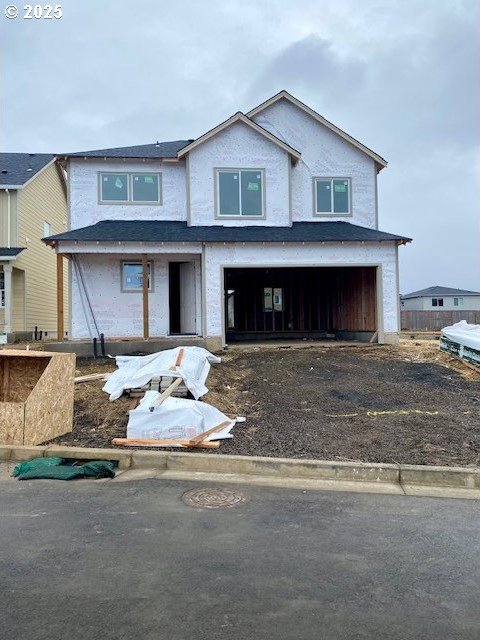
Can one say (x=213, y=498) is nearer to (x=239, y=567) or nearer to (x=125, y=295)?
(x=239, y=567)

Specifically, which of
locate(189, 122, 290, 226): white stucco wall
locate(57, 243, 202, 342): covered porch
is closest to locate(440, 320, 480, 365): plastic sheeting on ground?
locate(189, 122, 290, 226): white stucco wall

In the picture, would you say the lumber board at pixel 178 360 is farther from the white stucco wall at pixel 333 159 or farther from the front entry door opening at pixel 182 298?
the white stucco wall at pixel 333 159

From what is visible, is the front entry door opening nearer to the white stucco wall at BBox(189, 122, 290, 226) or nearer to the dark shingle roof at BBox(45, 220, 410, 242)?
the dark shingle roof at BBox(45, 220, 410, 242)

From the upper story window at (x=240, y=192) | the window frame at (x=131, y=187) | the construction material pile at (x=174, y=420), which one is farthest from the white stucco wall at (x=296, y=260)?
the construction material pile at (x=174, y=420)

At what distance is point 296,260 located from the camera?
629 inches

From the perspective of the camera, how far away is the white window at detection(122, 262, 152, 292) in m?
16.8

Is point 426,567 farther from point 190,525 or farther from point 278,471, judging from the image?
point 278,471

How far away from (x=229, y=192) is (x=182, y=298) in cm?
396

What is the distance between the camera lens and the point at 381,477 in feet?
18.9

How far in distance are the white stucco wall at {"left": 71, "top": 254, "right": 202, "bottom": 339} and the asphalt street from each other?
38.0 ft

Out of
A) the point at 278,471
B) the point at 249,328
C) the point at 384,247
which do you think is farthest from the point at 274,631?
the point at 249,328

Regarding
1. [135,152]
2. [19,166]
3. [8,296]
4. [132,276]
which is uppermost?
[19,166]

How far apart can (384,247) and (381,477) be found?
11712mm

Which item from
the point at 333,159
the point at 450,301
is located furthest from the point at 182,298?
the point at 450,301
